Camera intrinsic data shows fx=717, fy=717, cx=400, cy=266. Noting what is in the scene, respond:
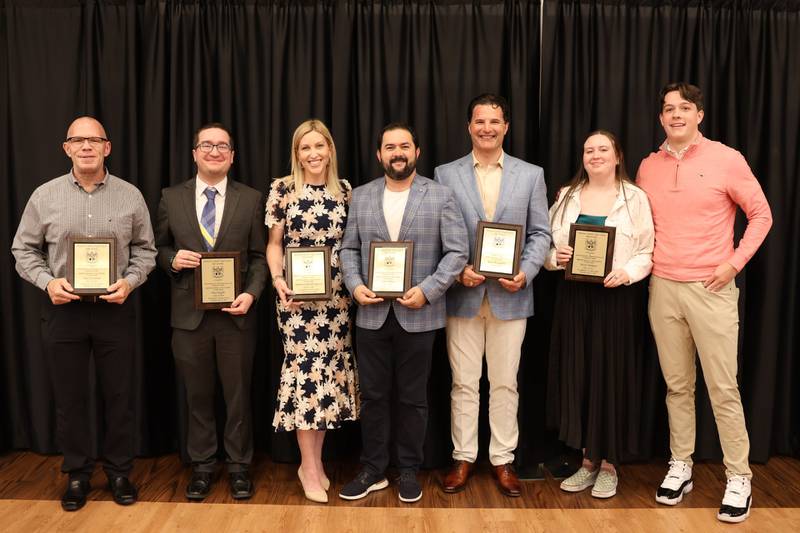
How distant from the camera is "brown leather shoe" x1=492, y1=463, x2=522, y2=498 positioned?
11.4 feet

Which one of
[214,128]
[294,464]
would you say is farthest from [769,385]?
[214,128]

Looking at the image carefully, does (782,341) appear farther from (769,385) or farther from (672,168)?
(672,168)

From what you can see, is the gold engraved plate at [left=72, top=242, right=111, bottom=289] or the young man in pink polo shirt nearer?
the gold engraved plate at [left=72, top=242, right=111, bottom=289]

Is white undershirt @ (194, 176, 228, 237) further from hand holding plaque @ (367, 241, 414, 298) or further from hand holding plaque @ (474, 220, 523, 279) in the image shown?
hand holding plaque @ (474, 220, 523, 279)

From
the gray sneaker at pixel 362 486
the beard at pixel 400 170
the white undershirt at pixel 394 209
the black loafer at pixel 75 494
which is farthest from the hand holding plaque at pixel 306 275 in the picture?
the black loafer at pixel 75 494

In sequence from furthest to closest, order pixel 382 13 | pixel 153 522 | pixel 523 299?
1. pixel 382 13
2. pixel 523 299
3. pixel 153 522

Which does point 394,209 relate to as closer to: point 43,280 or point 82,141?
point 82,141

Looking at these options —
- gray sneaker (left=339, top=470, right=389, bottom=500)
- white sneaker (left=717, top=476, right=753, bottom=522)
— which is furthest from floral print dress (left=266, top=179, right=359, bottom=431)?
white sneaker (left=717, top=476, right=753, bottom=522)

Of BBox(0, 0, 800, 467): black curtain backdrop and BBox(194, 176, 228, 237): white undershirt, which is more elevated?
BBox(0, 0, 800, 467): black curtain backdrop

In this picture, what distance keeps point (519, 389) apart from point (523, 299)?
26.2 inches

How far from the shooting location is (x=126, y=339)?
11.0 ft

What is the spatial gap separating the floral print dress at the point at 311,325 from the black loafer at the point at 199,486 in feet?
1.48

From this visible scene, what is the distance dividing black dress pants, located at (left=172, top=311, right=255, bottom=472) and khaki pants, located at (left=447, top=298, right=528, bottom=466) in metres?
1.01

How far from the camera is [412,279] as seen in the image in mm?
3295
